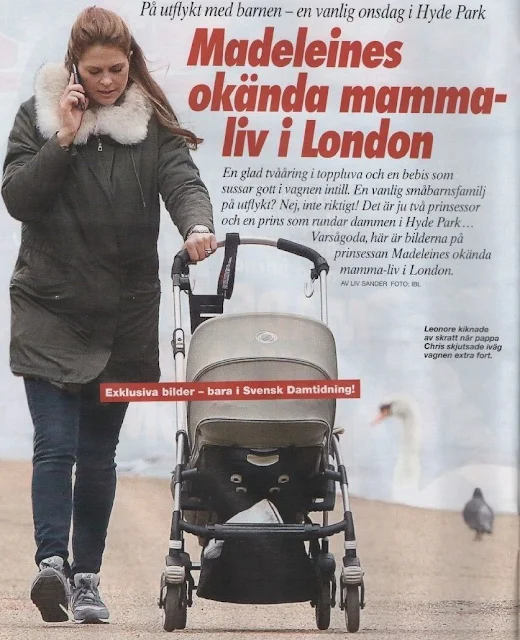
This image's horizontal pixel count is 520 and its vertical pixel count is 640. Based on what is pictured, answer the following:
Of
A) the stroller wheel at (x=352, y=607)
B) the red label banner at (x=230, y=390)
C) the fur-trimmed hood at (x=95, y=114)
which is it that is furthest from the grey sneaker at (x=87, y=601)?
the fur-trimmed hood at (x=95, y=114)

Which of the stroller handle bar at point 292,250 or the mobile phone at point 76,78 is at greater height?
the mobile phone at point 76,78

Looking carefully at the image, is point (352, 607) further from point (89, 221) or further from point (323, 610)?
point (89, 221)

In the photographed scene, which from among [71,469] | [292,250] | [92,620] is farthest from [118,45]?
[92,620]

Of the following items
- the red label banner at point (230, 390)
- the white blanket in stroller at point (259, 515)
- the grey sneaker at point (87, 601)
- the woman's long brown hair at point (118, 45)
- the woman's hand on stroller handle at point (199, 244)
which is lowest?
the grey sneaker at point (87, 601)

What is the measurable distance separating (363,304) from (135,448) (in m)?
0.75

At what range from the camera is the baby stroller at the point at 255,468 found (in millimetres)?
2748

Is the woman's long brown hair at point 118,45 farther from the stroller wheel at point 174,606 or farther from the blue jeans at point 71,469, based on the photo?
the stroller wheel at point 174,606

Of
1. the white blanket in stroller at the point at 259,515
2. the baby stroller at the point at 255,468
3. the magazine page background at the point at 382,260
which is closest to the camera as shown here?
the baby stroller at the point at 255,468

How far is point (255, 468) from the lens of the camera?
280 cm

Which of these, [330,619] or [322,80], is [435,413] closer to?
[330,619]

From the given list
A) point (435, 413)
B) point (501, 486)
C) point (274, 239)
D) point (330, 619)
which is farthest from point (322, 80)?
point (330, 619)

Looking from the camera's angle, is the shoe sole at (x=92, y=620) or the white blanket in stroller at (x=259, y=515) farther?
the shoe sole at (x=92, y=620)

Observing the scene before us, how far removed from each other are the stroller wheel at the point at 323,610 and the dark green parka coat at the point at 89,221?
76 cm

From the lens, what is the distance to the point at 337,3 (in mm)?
2957
